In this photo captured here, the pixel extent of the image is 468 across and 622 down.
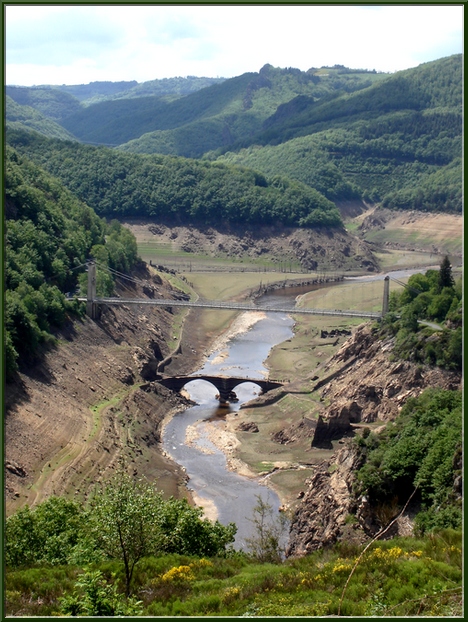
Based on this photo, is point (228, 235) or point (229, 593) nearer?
point (229, 593)

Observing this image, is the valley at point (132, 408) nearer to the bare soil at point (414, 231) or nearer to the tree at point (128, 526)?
the tree at point (128, 526)

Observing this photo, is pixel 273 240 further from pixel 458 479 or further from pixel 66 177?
pixel 458 479

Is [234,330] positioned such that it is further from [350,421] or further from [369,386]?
[350,421]

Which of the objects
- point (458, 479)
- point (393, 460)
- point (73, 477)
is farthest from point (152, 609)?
point (73, 477)

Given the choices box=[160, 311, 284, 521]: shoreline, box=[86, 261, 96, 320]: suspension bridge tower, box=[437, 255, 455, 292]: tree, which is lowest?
box=[160, 311, 284, 521]: shoreline

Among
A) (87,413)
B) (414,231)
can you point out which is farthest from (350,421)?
(414,231)

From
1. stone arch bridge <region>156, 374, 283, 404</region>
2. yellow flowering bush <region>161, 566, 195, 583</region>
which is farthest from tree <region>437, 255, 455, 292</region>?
yellow flowering bush <region>161, 566, 195, 583</region>

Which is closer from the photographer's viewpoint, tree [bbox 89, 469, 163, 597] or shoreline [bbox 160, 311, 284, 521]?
tree [bbox 89, 469, 163, 597]

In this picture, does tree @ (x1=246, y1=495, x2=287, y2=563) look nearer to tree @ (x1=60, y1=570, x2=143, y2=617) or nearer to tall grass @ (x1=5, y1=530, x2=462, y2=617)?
tall grass @ (x1=5, y1=530, x2=462, y2=617)
